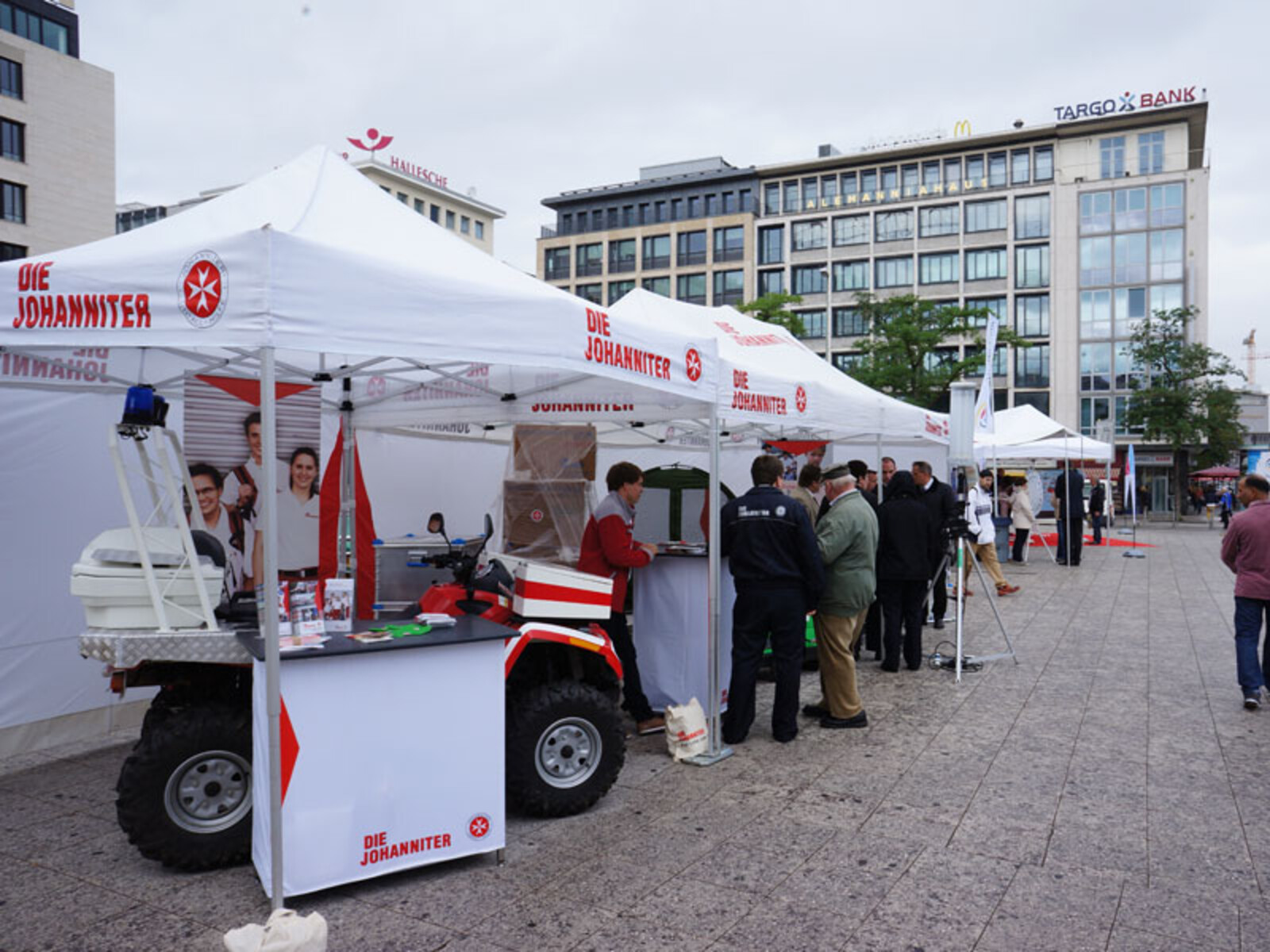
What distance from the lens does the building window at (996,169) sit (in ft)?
182

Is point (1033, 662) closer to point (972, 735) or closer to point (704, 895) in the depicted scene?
point (972, 735)

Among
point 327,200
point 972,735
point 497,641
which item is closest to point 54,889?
point 497,641

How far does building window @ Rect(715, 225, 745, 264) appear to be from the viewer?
62.3 m

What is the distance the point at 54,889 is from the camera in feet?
12.3

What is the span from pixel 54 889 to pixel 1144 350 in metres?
44.2

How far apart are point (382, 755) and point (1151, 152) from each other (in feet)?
194

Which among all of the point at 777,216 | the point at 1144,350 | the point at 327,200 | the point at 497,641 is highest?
the point at 777,216

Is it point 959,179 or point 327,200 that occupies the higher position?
point 959,179

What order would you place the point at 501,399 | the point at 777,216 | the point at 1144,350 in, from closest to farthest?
1. the point at 501,399
2. the point at 1144,350
3. the point at 777,216

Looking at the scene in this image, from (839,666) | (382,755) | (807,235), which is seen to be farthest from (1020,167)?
(382,755)

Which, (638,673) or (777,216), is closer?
(638,673)

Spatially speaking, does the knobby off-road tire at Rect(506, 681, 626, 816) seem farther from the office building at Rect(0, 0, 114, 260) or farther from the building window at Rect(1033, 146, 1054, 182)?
the building window at Rect(1033, 146, 1054, 182)

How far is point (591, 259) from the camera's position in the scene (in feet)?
220

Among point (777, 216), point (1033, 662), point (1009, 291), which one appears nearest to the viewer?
point (1033, 662)
